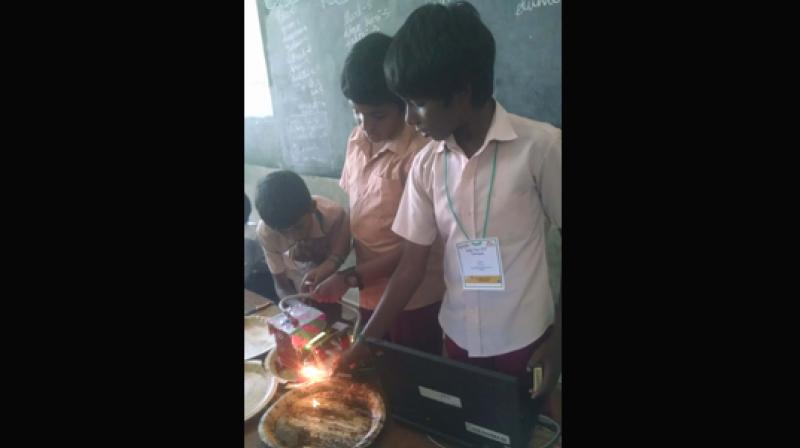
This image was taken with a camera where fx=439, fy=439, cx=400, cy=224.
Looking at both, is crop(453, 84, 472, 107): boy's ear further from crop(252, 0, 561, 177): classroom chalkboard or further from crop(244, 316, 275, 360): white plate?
crop(244, 316, 275, 360): white plate

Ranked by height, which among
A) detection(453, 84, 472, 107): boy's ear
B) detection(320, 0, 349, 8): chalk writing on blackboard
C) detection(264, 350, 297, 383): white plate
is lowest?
detection(264, 350, 297, 383): white plate

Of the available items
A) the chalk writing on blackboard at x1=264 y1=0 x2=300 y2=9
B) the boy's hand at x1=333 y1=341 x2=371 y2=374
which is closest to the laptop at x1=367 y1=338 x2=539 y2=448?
the boy's hand at x1=333 y1=341 x2=371 y2=374

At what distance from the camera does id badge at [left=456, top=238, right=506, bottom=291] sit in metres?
0.90

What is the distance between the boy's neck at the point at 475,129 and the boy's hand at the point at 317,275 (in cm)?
63

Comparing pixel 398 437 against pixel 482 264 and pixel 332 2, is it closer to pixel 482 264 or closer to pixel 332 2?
pixel 482 264

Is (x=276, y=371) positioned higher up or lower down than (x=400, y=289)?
lower down

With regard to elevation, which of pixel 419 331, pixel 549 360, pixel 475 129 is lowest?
pixel 419 331

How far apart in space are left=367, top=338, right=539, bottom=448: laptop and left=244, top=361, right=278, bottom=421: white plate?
289 millimetres

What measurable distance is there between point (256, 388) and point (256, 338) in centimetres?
27

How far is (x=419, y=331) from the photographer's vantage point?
130 cm

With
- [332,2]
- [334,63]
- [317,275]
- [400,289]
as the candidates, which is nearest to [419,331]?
[400,289]
